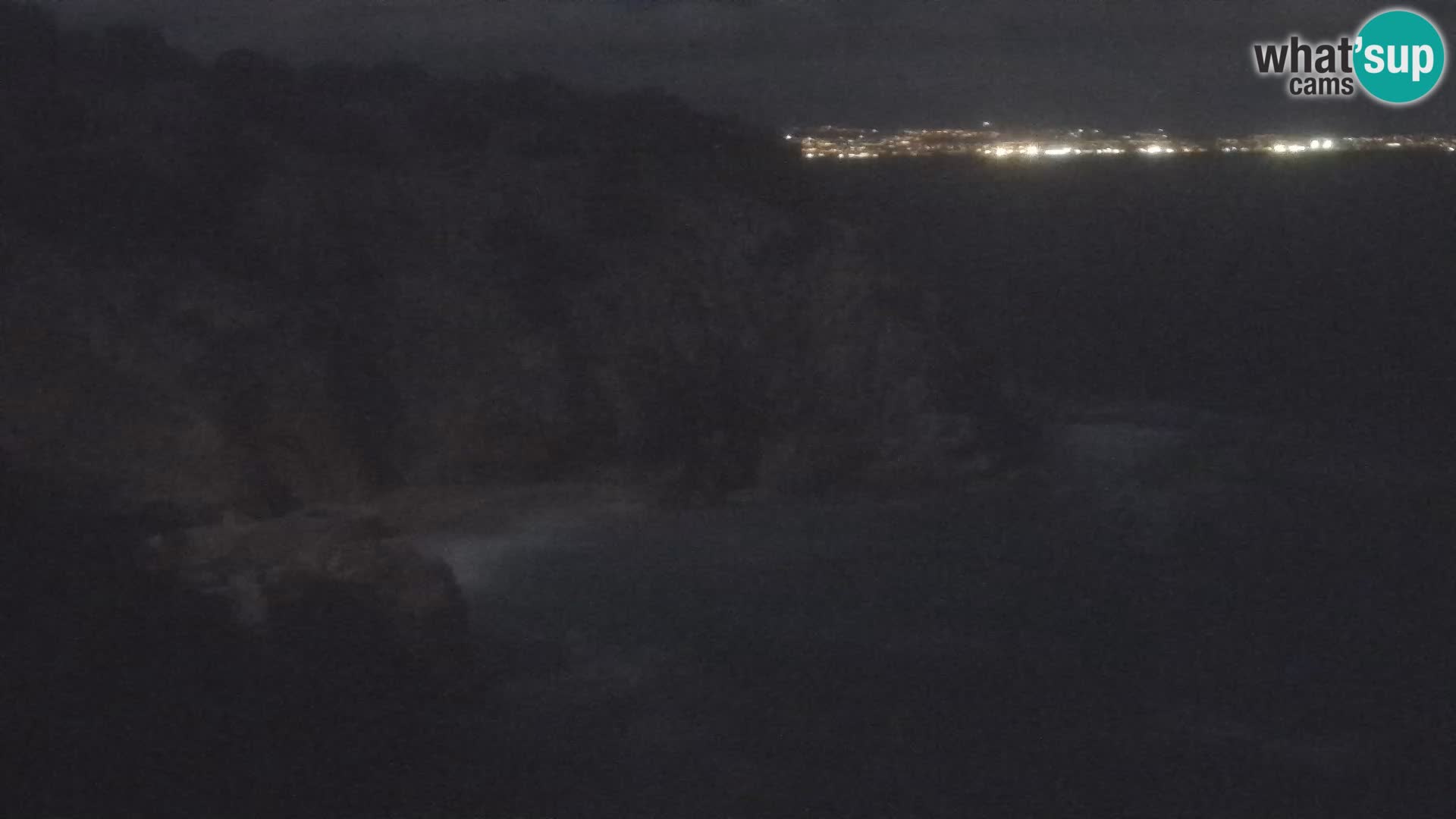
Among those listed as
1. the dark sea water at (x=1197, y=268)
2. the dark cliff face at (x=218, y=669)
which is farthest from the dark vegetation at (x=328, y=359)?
the dark sea water at (x=1197, y=268)

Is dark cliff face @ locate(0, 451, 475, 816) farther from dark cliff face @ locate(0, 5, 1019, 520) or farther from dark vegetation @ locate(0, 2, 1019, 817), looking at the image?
dark cliff face @ locate(0, 5, 1019, 520)

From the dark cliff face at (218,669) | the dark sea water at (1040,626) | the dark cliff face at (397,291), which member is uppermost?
the dark cliff face at (397,291)

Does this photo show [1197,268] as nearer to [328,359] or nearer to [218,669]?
[328,359]

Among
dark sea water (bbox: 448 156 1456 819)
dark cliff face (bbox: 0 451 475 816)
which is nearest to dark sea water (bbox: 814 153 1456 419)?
dark sea water (bbox: 448 156 1456 819)

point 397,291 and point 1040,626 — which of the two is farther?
point 397,291

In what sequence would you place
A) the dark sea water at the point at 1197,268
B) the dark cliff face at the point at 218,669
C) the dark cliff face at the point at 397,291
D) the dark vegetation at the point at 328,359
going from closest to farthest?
1. the dark cliff face at the point at 218,669
2. the dark vegetation at the point at 328,359
3. the dark cliff face at the point at 397,291
4. the dark sea water at the point at 1197,268

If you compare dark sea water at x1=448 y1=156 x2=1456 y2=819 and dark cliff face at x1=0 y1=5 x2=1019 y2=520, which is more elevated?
dark cliff face at x1=0 y1=5 x2=1019 y2=520

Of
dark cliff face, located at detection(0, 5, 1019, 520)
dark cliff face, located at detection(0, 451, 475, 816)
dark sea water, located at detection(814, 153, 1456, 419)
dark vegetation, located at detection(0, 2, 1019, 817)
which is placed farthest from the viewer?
dark sea water, located at detection(814, 153, 1456, 419)

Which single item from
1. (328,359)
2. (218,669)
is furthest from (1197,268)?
(218,669)

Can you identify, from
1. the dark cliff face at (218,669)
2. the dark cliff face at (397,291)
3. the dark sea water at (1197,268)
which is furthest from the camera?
the dark sea water at (1197,268)

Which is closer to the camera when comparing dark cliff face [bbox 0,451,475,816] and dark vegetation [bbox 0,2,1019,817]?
dark cliff face [bbox 0,451,475,816]

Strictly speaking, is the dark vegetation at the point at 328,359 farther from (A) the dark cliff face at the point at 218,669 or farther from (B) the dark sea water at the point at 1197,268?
(B) the dark sea water at the point at 1197,268
